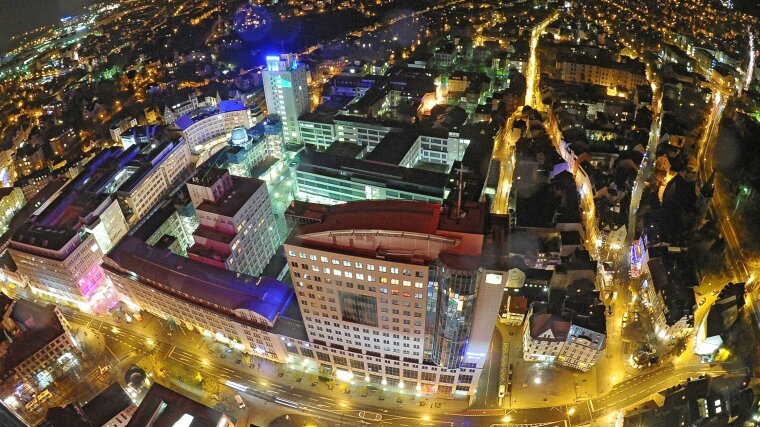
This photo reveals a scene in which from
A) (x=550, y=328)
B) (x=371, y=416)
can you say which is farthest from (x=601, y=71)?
(x=371, y=416)

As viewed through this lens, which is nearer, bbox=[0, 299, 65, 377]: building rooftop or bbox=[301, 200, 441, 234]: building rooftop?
bbox=[301, 200, 441, 234]: building rooftop

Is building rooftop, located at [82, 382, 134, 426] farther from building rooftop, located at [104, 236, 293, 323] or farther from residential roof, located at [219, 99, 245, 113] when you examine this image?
residential roof, located at [219, 99, 245, 113]

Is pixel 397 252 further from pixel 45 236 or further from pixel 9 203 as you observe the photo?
pixel 9 203

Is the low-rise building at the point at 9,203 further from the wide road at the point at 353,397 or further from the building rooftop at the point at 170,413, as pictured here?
the building rooftop at the point at 170,413

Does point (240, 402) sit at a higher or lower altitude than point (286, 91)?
lower

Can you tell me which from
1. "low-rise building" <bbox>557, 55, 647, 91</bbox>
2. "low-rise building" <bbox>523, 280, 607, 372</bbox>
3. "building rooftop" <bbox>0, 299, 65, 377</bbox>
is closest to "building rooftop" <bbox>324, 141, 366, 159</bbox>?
"low-rise building" <bbox>523, 280, 607, 372</bbox>

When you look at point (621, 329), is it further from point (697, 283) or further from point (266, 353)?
point (266, 353)
